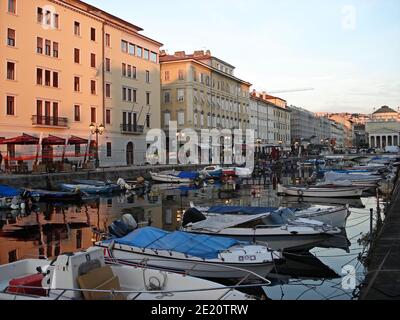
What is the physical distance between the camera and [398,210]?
23203mm

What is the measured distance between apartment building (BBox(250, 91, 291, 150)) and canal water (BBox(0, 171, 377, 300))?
221ft

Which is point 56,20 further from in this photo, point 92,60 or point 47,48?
point 92,60

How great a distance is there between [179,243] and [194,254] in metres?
A: 0.67

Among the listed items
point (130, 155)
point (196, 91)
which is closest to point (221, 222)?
point (130, 155)

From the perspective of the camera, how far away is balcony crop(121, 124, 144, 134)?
6094cm

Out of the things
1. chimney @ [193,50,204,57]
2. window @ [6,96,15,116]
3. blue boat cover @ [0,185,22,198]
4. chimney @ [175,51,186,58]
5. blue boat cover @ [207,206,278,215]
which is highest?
chimney @ [193,50,204,57]

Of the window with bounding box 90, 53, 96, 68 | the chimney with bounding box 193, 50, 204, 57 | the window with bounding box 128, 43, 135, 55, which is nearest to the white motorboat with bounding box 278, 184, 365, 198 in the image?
the window with bounding box 90, 53, 96, 68

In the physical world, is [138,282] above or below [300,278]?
above

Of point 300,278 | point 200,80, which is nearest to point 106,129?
point 200,80

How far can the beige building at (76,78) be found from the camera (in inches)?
1761

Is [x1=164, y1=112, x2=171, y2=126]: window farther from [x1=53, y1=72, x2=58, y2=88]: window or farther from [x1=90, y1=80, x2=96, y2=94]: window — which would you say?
[x1=53, y1=72, x2=58, y2=88]: window

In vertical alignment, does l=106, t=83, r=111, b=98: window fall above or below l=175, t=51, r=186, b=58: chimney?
below
